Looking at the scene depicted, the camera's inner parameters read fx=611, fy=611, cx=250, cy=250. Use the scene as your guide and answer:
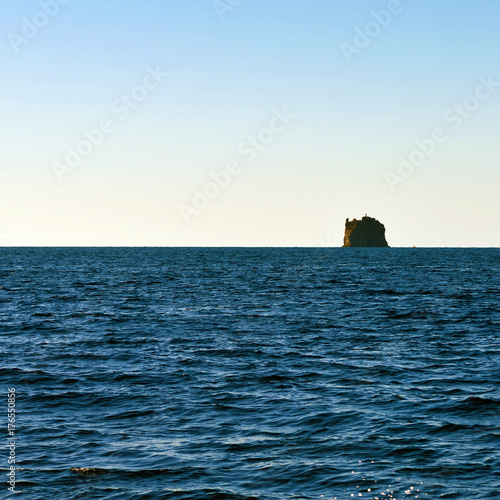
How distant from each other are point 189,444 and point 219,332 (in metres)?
17.1

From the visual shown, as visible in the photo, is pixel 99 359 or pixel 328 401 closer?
pixel 328 401

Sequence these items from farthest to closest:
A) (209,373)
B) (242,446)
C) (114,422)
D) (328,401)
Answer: (209,373)
(328,401)
(114,422)
(242,446)

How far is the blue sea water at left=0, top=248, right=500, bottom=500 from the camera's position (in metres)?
12.4

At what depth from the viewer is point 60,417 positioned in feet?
54.9

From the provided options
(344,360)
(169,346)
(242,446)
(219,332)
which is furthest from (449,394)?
(219,332)

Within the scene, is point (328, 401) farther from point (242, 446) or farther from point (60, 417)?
point (60, 417)

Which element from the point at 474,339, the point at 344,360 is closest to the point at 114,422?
the point at 344,360

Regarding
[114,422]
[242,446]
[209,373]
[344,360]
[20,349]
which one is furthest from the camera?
[20,349]

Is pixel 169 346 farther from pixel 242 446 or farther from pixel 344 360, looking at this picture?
pixel 242 446

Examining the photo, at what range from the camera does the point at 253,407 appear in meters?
17.6

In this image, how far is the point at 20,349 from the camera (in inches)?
1054

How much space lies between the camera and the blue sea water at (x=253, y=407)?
40.8ft

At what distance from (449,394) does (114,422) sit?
395 inches

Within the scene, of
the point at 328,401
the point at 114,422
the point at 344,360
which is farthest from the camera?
the point at 344,360
